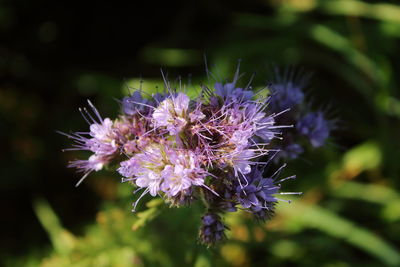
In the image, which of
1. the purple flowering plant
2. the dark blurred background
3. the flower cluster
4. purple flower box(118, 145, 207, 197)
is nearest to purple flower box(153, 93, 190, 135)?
the purple flowering plant

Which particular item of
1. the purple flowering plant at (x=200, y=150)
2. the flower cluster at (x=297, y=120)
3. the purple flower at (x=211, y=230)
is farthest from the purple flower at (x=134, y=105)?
the flower cluster at (x=297, y=120)

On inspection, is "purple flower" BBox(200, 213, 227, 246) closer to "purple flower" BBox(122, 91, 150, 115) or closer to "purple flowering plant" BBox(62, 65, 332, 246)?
"purple flowering plant" BBox(62, 65, 332, 246)

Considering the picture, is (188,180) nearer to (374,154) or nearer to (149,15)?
(374,154)

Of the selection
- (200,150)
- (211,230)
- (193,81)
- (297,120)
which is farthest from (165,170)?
(193,81)

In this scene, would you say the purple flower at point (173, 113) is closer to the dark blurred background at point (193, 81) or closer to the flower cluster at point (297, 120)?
the flower cluster at point (297, 120)

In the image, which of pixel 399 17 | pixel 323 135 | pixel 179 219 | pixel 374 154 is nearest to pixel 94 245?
pixel 179 219

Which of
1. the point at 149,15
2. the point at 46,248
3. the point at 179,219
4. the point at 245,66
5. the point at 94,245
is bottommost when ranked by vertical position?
the point at 46,248
